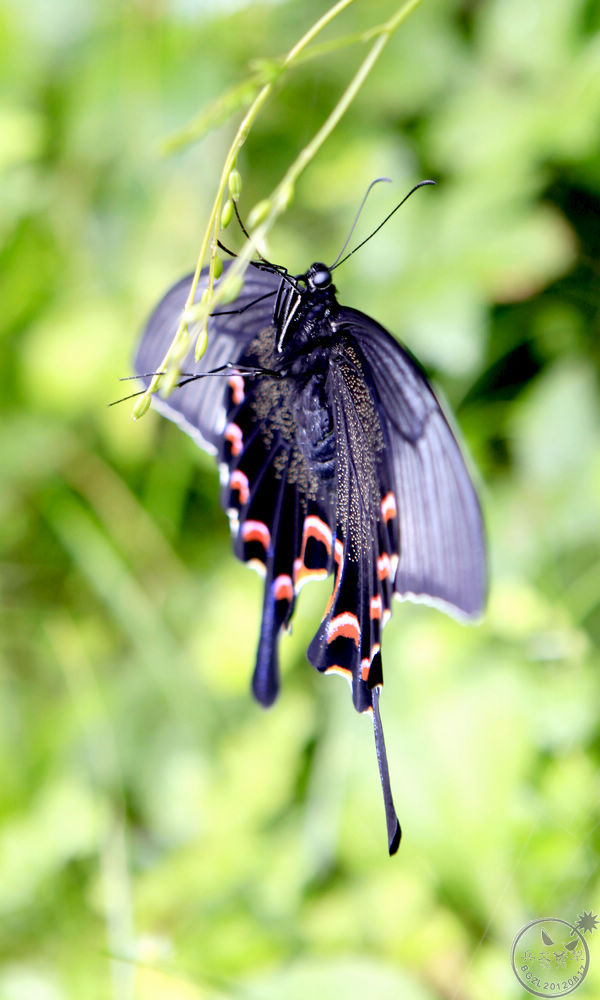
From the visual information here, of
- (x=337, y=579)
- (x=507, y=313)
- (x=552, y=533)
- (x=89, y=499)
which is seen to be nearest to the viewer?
(x=337, y=579)

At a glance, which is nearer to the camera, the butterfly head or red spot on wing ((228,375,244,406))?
the butterfly head

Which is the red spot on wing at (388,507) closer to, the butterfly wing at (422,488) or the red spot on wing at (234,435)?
the butterfly wing at (422,488)

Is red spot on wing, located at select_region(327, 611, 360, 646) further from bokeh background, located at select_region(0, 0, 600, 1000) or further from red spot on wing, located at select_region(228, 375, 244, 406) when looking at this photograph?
bokeh background, located at select_region(0, 0, 600, 1000)

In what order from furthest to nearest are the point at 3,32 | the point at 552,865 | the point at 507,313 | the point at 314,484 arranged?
the point at 3,32 < the point at 507,313 < the point at 552,865 < the point at 314,484

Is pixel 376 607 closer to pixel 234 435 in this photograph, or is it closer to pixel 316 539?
pixel 316 539

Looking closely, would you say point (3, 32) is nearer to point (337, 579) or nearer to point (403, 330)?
point (403, 330)

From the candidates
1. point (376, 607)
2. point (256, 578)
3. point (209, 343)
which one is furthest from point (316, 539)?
point (256, 578)

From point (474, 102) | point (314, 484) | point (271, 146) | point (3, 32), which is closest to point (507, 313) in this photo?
point (474, 102)

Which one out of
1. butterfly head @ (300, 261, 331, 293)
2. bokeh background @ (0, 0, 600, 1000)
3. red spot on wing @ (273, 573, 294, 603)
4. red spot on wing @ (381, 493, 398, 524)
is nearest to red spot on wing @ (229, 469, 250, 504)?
red spot on wing @ (273, 573, 294, 603)
